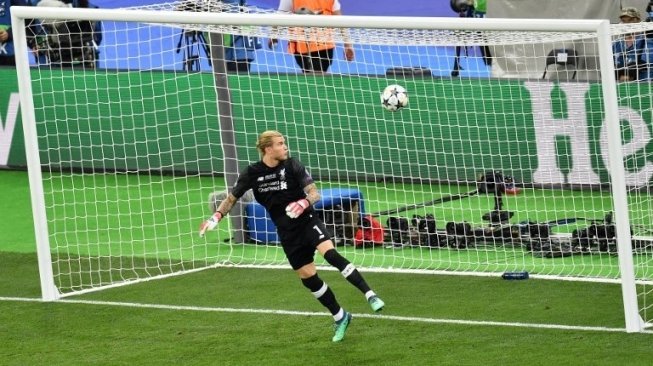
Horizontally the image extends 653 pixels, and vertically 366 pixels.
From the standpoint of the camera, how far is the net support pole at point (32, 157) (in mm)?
13695

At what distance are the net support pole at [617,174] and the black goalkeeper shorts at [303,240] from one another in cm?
243

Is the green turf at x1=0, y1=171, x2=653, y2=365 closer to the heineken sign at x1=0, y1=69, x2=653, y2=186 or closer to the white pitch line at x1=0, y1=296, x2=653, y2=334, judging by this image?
the white pitch line at x1=0, y1=296, x2=653, y2=334

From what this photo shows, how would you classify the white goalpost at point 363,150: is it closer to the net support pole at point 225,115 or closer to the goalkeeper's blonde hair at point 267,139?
the net support pole at point 225,115

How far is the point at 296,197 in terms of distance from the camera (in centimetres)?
1209

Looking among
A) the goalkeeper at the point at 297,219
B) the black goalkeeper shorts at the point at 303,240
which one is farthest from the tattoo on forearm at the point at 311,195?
the black goalkeeper shorts at the point at 303,240

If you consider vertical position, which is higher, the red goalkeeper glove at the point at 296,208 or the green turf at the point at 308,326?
the red goalkeeper glove at the point at 296,208

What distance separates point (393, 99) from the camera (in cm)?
1541

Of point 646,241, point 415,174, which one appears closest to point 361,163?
point 415,174

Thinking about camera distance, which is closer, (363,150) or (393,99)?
(393,99)

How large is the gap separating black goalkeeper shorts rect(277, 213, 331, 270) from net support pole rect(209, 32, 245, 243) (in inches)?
162

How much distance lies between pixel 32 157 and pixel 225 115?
2844mm

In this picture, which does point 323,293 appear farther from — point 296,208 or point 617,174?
point 617,174

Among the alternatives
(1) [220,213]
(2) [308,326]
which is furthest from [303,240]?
(2) [308,326]

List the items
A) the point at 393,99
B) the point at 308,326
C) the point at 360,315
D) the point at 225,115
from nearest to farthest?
the point at 308,326
the point at 360,315
the point at 393,99
the point at 225,115
